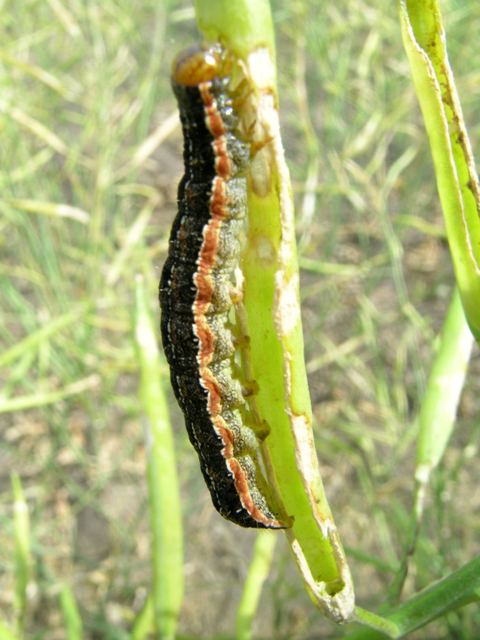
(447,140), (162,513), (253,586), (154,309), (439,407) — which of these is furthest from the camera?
(154,309)

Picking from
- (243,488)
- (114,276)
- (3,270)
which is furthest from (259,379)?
(3,270)

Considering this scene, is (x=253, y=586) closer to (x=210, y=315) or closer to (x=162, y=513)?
(x=162, y=513)

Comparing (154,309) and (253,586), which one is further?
(154,309)

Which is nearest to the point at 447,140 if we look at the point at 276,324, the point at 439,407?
the point at 276,324

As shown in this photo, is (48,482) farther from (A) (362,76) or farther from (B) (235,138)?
(B) (235,138)

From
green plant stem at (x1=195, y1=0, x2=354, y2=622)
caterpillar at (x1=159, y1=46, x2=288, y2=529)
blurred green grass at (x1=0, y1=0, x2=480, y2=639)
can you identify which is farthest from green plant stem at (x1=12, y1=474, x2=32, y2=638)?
blurred green grass at (x1=0, y1=0, x2=480, y2=639)

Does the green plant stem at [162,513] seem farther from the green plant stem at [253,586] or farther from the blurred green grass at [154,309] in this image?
the blurred green grass at [154,309]
